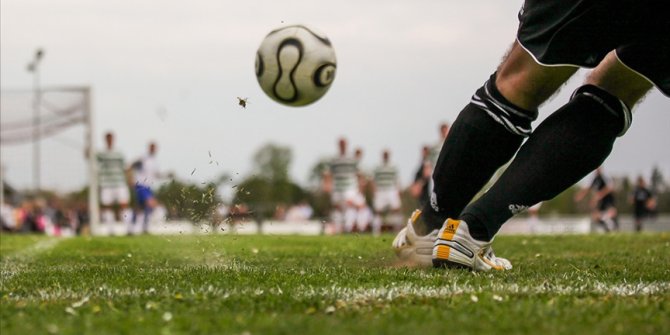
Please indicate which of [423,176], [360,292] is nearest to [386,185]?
[423,176]

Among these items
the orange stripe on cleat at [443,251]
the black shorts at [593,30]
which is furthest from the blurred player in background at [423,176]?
the black shorts at [593,30]

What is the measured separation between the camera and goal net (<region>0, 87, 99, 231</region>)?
20500mm

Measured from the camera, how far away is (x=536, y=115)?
4.20 m

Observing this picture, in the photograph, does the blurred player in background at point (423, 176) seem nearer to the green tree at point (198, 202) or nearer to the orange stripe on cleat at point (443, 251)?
the green tree at point (198, 202)

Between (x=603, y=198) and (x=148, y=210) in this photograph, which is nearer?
(x=148, y=210)

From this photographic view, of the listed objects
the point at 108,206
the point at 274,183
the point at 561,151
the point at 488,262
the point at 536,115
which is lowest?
the point at 274,183

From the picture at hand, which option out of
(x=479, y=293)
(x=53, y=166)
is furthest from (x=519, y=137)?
(x=53, y=166)

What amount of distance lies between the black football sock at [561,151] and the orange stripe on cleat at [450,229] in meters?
0.15

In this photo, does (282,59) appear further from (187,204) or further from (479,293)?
(479,293)

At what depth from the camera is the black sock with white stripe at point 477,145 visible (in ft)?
13.7

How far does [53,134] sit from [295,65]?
61.8 feet

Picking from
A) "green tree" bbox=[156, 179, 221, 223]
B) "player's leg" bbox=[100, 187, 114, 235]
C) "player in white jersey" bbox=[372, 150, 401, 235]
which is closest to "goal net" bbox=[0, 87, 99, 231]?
"player's leg" bbox=[100, 187, 114, 235]

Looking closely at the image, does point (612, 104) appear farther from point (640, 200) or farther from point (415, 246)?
point (640, 200)

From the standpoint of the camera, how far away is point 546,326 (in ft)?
8.30
